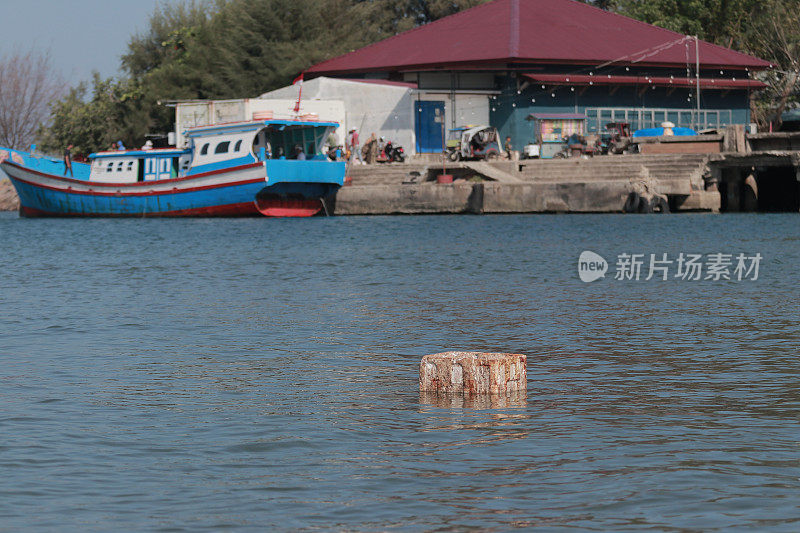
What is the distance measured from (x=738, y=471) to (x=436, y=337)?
6.37 metres

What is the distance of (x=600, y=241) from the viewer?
28312 millimetres

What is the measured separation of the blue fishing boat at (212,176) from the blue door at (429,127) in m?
6.91

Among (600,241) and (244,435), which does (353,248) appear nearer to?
(600,241)

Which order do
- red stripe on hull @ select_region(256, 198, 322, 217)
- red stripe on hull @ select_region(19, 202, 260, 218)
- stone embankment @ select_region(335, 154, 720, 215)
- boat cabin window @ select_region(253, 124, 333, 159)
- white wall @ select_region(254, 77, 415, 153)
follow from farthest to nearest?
white wall @ select_region(254, 77, 415, 153)
red stripe on hull @ select_region(256, 198, 322, 217)
red stripe on hull @ select_region(19, 202, 260, 218)
boat cabin window @ select_region(253, 124, 333, 159)
stone embankment @ select_region(335, 154, 720, 215)

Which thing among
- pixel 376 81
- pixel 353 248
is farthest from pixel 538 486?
pixel 376 81

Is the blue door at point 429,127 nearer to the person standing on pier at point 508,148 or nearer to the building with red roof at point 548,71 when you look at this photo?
the building with red roof at point 548,71

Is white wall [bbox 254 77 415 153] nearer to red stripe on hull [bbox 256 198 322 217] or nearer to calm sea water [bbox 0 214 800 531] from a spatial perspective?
red stripe on hull [bbox 256 198 322 217]

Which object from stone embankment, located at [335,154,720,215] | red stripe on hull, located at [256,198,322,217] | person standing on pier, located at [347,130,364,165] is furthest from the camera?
person standing on pier, located at [347,130,364,165]

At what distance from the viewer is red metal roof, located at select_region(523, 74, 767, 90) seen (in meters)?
49.8

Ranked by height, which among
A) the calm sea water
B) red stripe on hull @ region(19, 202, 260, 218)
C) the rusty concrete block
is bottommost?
the calm sea water

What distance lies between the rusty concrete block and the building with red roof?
135 feet

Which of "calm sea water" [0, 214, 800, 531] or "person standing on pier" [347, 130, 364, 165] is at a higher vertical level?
"person standing on pier" [347, 130, 364, 165]

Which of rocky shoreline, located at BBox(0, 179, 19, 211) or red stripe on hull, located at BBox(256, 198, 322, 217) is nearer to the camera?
red stripe on hull, located at BBox(256, 198, 322, 217)

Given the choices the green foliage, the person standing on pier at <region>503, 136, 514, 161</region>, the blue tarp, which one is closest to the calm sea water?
the person standing on pier at <region>503, 136, 514, 161</region>
